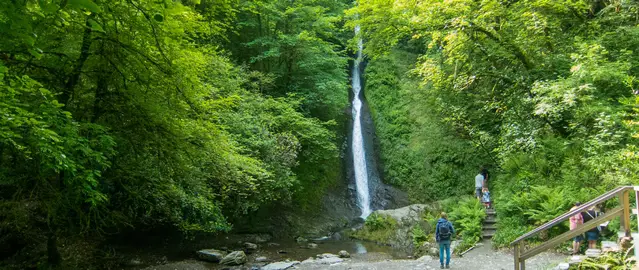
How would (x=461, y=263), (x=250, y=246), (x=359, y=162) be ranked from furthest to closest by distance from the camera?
(x=359, y=162)
(x=250, y=246)
(x=461, y=263)

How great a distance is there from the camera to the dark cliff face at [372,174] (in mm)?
19797

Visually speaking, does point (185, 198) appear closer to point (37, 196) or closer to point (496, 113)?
point (37, 196)

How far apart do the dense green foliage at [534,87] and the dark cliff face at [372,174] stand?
511cm

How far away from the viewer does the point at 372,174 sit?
21.5 metres

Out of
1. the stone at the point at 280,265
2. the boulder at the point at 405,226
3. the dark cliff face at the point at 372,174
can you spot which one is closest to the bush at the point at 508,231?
the boulder at the point at 405,226

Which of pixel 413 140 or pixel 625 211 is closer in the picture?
pixel 625 211

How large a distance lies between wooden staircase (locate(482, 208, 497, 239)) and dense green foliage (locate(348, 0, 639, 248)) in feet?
2.37

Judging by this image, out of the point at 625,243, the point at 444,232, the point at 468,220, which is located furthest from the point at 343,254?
the point at 625,243

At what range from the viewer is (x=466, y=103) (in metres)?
15.5

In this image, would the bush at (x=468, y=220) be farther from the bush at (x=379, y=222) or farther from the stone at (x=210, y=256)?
the stone at (x=210, y=256)

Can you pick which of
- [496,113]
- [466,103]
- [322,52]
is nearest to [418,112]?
[466,103]

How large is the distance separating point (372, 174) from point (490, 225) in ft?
30.3

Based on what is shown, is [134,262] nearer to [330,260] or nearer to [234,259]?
[234,259]

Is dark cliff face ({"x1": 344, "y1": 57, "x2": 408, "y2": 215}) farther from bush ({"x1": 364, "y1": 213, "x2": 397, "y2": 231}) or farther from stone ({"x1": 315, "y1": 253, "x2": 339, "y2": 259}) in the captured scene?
stone ({"x1": 315, "y1": 253, "x2": 339, "y2": 259})
